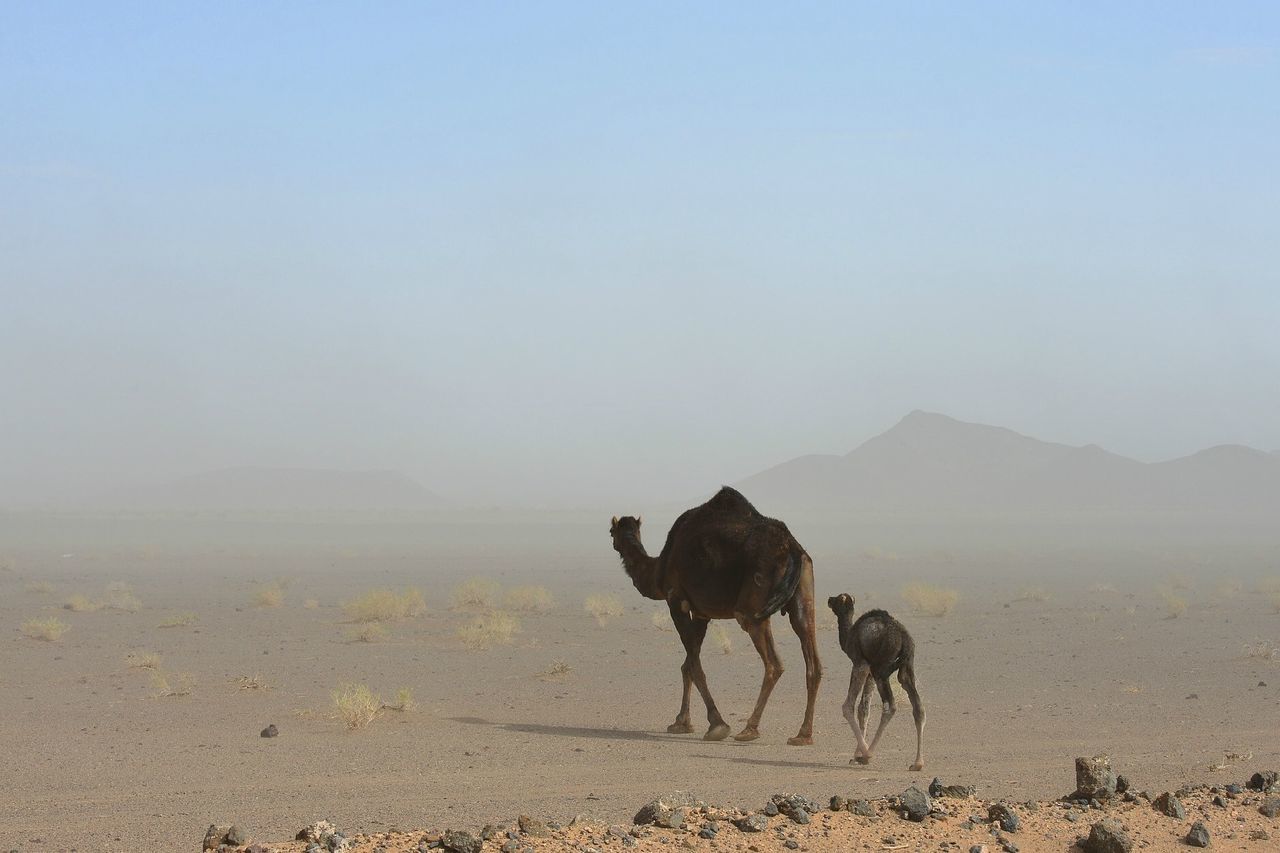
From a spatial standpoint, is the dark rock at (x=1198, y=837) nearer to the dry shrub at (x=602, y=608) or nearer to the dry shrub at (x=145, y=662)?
the dry shrub at (x=145, y=662)

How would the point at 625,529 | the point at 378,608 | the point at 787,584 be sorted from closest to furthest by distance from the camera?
the point at 787,584 → the point at 625,529 → the point at 378,608

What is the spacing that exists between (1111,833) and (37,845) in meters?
7.13

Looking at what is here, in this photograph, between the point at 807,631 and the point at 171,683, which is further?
the point at 171,683

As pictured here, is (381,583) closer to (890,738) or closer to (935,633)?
(935,633)

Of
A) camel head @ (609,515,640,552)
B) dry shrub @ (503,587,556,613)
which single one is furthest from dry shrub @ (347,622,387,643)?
camel head @ (609,515,640,552)

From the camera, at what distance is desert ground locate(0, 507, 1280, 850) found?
1081 cm

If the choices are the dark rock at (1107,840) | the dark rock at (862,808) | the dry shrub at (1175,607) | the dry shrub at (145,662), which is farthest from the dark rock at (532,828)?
the dry shrub at (1175,607)

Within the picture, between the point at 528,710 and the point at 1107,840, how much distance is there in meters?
9.35

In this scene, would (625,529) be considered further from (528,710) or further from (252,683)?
(252,683)

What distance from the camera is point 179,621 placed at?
89.1 ft

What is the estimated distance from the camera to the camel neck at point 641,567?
584 inches

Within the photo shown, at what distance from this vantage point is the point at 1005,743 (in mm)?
13773

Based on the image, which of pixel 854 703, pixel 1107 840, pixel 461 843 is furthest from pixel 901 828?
pixel 854 703

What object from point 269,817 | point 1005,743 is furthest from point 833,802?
point 1005,743
